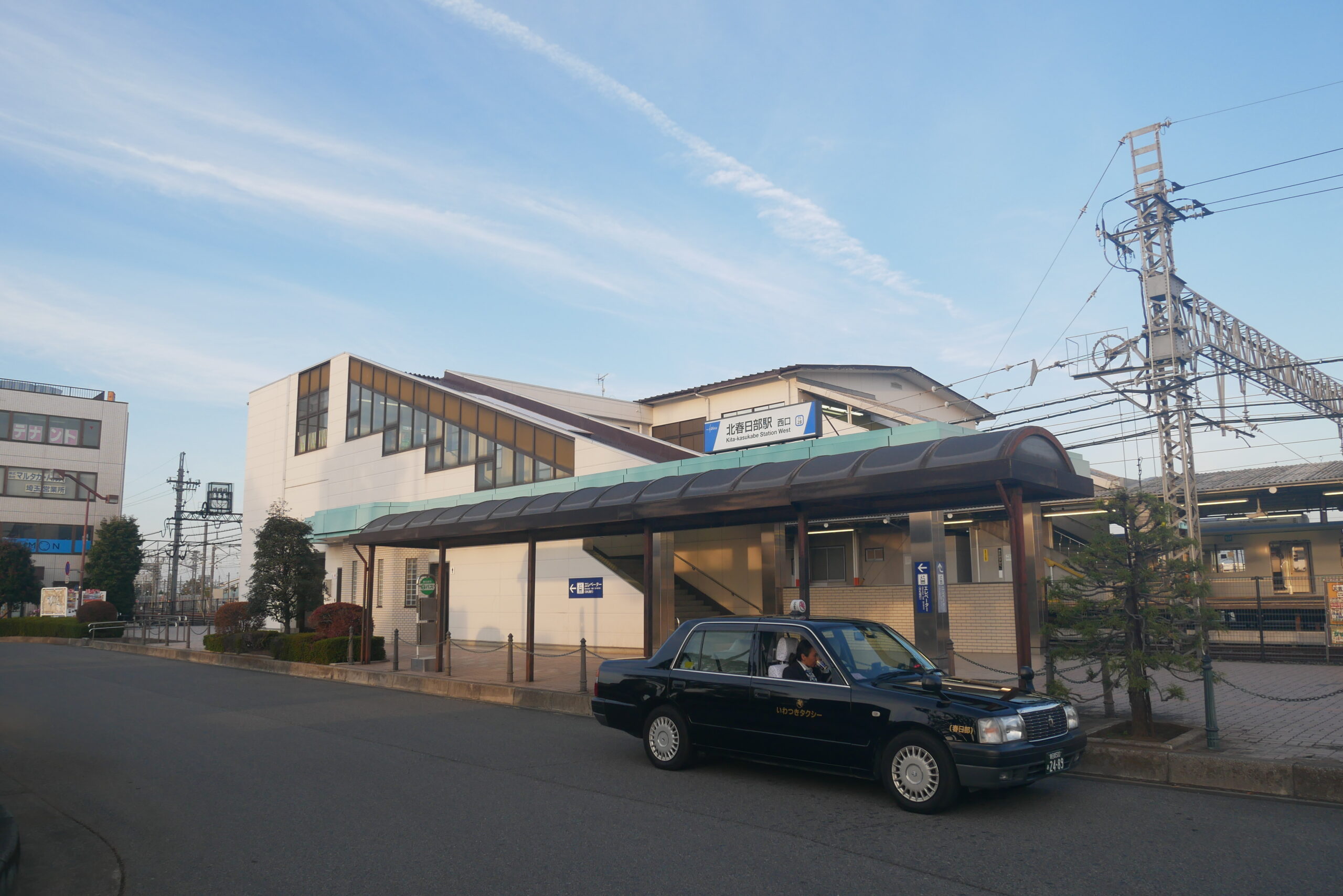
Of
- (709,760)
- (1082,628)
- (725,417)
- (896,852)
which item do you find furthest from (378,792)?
(725,417)

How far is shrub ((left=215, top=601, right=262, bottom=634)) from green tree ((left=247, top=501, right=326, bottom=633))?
1.46ft

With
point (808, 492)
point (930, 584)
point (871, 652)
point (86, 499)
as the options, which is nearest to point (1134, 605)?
point (871, 652)

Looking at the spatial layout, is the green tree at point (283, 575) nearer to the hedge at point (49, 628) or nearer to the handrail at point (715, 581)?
the handrail at point (715, 581)

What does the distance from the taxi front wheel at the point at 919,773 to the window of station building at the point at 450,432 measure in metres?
18.7

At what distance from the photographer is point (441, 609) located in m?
21.3

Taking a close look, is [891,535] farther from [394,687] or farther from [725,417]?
[394,687]

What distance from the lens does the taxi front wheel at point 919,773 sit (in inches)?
291

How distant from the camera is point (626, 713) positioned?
10.0 meters

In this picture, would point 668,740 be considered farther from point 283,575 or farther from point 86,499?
point 86,499

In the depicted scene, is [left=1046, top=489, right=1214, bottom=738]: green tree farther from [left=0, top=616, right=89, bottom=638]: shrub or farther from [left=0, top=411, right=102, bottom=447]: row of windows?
[left=0, top=411, right=102, bottom=447]: row of windows

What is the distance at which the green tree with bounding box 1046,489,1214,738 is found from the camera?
962 cm

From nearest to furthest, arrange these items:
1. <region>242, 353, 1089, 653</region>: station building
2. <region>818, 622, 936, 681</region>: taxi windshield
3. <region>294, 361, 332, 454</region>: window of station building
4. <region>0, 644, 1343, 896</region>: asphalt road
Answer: <region>0, 644, 1343, 896</region>: asphalt road < <region>818, 622, 936, 681</region>: taxi windshield < <region>242, 353, 1089, 653</region>: station building < <region>294, 361, 332, 454</region>: window of station building

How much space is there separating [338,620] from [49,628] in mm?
25588

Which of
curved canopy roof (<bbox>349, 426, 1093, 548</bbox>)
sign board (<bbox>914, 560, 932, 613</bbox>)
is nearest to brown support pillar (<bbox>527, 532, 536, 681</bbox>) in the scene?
curved canopy roof (<bbox>349, 426, 1093, 548</bbox>)
